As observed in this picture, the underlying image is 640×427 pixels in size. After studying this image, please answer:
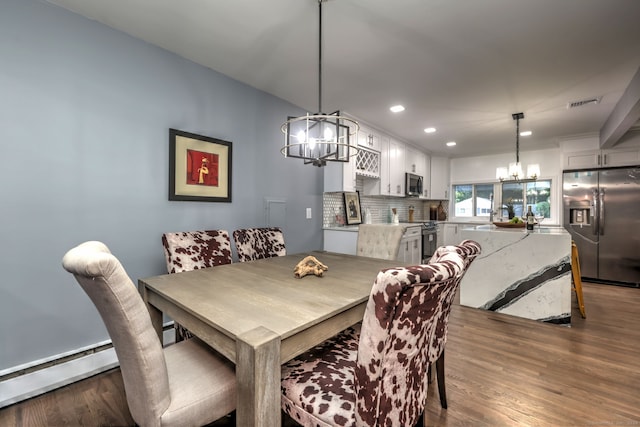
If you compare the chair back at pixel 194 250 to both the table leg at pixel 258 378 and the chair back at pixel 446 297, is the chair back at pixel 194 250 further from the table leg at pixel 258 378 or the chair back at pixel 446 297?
the chair back at pixel 446 297

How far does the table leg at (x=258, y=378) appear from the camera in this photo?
85 centimetres

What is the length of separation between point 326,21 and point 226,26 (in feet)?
2.37

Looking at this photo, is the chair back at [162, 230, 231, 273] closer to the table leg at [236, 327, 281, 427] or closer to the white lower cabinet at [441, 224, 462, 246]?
the table leg at [236, 327, 281, 427]

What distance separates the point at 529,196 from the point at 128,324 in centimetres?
689

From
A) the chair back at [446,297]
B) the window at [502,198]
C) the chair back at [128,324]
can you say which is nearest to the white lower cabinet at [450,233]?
the window at [502,198]

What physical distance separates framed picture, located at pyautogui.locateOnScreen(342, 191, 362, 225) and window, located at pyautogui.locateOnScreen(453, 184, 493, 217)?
3348 mm

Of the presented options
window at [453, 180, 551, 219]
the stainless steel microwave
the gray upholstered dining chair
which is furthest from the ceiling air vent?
the gray upholstered dining chair

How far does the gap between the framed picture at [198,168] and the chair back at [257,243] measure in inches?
21.1

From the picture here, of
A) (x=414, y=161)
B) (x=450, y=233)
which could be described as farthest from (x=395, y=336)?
(x=450, y=233)

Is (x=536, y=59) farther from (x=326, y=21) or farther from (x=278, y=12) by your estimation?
(x=278, y=12)

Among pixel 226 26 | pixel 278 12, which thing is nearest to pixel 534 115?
pixel 278 12

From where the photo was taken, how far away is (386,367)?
83 centimetres

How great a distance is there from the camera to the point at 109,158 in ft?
6.73

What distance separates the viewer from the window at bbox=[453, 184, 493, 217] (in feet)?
20.3
